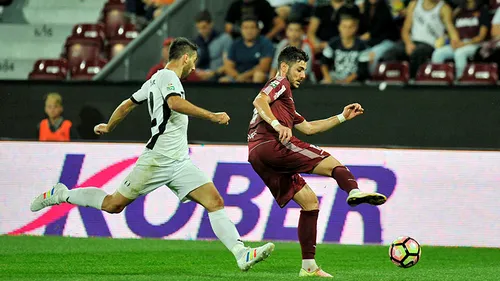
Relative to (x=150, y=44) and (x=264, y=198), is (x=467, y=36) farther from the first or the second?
(x=150, y=44)

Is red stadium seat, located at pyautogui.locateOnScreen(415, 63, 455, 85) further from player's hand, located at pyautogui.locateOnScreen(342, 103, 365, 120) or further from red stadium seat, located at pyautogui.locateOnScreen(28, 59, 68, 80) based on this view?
red stadium seat, located at pyautogui.locateOnScreen(28, 59, 68, 80)

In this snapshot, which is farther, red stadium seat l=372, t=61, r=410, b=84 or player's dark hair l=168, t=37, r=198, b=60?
red stadium seat l=372, t=61, r=410, b=84

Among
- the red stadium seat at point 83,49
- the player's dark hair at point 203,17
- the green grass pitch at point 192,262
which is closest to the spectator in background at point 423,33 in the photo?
the player's dark hair at point 203,17

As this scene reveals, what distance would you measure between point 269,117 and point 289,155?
45 cm

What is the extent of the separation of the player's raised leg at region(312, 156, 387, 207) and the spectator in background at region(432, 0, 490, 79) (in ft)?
20.5

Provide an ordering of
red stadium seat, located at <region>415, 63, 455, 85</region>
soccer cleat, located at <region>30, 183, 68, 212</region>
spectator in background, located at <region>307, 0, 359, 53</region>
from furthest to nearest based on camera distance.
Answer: spectator in background, located at <region>307, 0, 359, 53</region> → red stadium seat, located at <region>415, 63, 455, 85</region> → soccer cleat, located at <region>30, 183, 68, 212</region>

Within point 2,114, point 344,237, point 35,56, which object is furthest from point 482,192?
point 35,56

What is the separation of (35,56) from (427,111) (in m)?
7.74

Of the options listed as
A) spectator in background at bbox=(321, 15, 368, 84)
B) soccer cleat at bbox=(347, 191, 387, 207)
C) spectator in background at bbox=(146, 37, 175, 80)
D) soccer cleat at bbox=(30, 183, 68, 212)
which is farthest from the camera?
spectator in background at bbox=(146, 37, 175, 80)

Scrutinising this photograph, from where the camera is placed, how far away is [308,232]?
8359 millimetres

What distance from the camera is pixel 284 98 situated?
848 cm

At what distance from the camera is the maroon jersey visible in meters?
8.34

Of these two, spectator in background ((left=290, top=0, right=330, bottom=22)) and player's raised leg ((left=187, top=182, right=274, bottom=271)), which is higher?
player's raised leg ((left=187, top=182, right=274, bottom=271))

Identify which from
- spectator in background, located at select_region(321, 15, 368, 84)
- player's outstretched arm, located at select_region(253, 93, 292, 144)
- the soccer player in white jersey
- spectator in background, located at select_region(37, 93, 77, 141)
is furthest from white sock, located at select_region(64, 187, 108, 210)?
spectator in background, located at select_region(321, 15, 368, 84)
